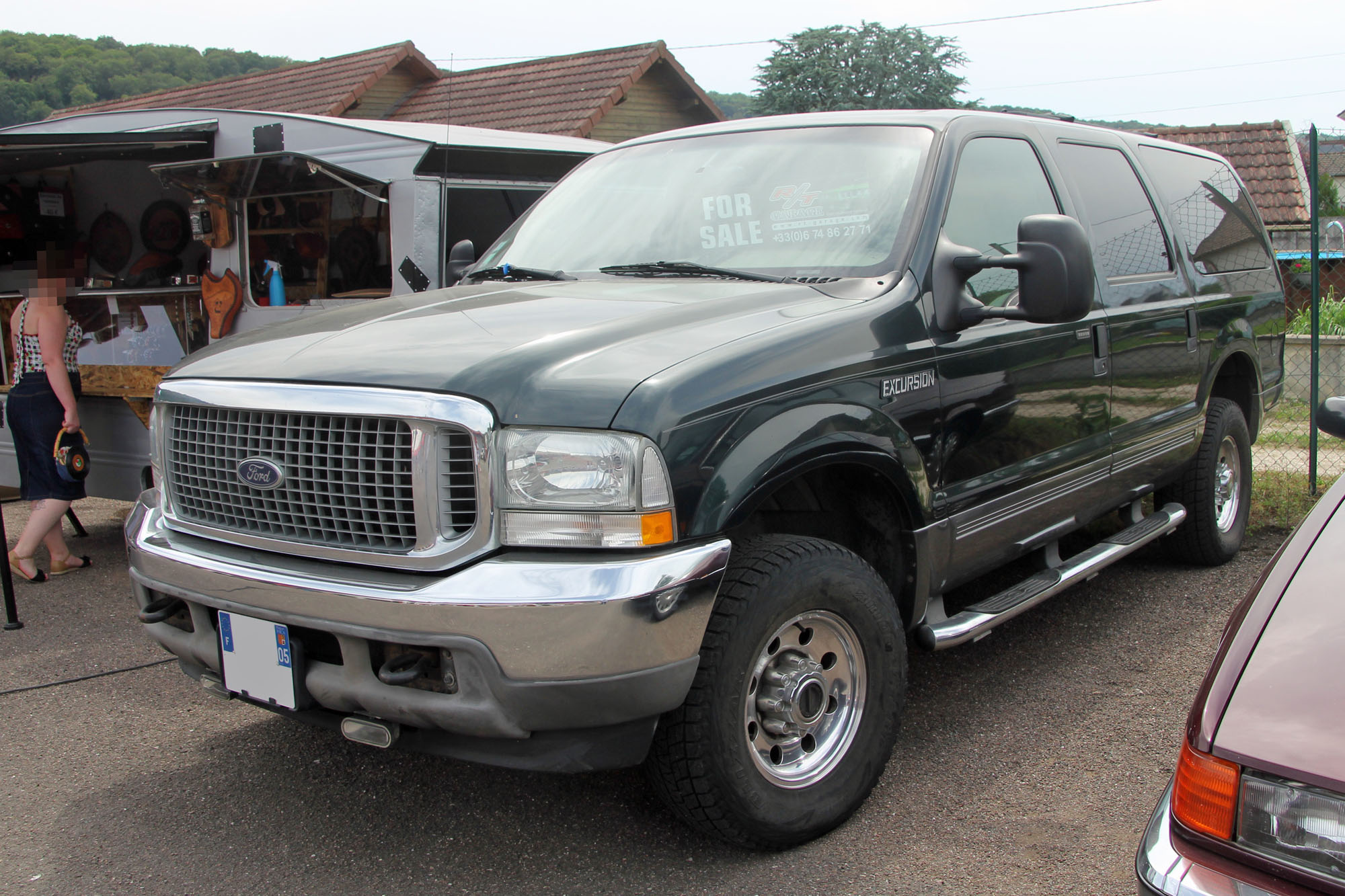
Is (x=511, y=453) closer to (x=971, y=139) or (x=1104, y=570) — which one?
(x=971, y=139)

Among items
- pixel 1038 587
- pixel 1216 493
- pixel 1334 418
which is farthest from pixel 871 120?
pixel 1216 493

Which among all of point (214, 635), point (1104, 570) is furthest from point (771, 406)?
point (1104, 570)

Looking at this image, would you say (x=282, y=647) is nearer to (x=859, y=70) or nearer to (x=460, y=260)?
(x=460, y=260)

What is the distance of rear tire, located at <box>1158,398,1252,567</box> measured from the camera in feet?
16.9

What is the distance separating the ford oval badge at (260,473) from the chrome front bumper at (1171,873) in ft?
6.63

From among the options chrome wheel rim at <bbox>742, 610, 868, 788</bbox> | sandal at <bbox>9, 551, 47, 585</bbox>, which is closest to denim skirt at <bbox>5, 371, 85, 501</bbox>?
sandal at <bbox>9, 551, 47, 585</bbox>

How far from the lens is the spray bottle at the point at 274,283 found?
25.0ft

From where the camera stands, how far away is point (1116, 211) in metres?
4.45

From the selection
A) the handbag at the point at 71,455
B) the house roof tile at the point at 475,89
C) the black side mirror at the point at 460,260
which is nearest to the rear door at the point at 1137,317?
the black side mirror at the point at 460,260

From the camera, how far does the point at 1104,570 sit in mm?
5617

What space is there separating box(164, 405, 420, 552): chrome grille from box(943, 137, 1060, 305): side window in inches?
75.2

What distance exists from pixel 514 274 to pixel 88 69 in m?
32.1

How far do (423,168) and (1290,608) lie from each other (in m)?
5.66

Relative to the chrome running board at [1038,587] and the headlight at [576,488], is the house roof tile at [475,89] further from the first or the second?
the headlight at [576,488]
